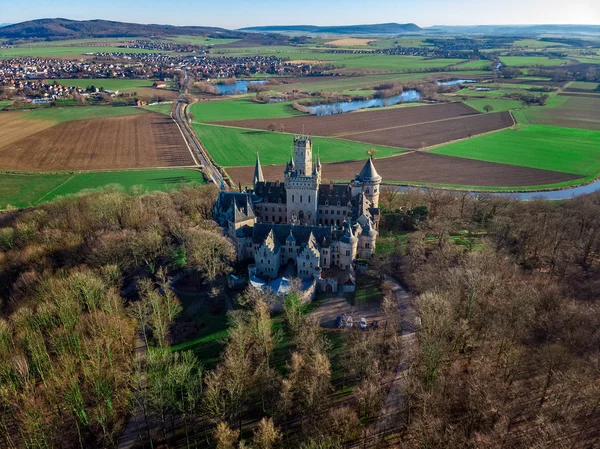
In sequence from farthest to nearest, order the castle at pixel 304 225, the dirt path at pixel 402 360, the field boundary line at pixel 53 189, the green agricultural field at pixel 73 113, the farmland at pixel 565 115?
1. the green agricultural field at pixel 73 113
2. the farmland at pixel 565 115
3. the field boundary line at pixel 53 189
4. the castle at pixel 304 225
5. the dirt path at pixel 402 360

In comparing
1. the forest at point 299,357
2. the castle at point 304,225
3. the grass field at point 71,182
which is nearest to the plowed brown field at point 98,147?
the grass field at point 71,182

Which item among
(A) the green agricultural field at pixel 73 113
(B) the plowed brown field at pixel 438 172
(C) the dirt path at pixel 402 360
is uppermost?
(A) the green agricultural field at pixel 73 113

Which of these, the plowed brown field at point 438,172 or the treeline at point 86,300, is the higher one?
the plowed brown field at point 438,172

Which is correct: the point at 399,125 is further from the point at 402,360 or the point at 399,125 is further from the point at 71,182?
the point at 402,360

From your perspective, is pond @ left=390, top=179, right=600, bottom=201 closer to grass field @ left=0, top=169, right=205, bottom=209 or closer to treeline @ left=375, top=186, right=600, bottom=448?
treeline @ left=375, top=186, right=600, bottom=448

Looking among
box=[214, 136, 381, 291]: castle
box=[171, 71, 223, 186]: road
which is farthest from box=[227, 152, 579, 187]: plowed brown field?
box=[214, 136, 381, 291]: castle

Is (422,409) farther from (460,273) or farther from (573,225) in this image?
(573,225)

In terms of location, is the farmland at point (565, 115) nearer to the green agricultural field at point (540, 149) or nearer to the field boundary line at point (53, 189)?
the green agricultural field at point (540, 149)
